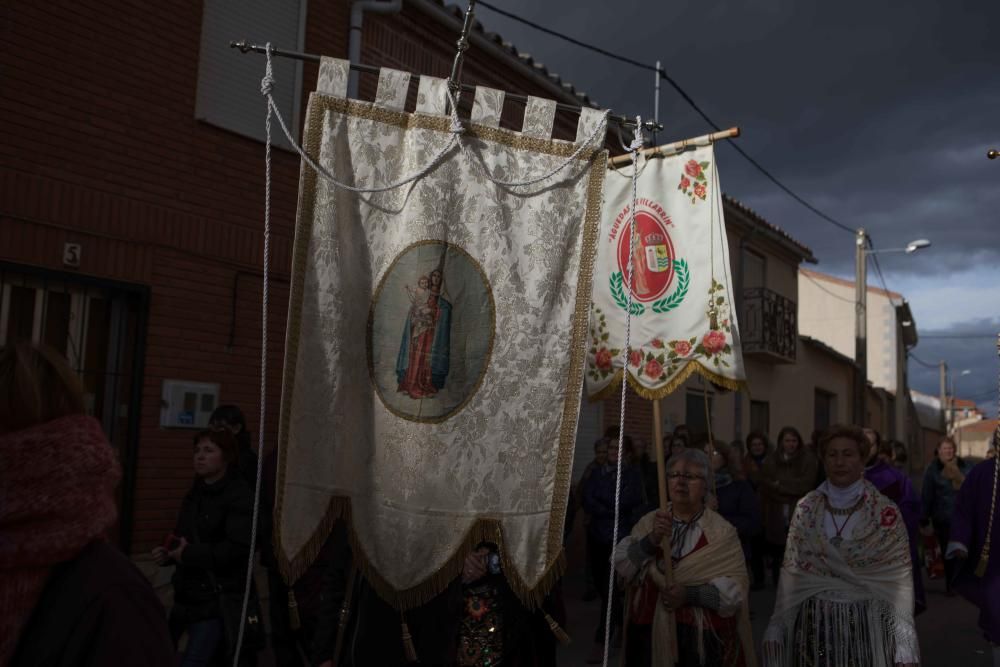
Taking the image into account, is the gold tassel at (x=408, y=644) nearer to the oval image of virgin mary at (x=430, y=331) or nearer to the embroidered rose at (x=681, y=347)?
the oval image of virgin mary at (x=430, y=331)

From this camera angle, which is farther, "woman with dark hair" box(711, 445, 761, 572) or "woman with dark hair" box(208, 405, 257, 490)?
"woman with dark hair" box(711, 445, 761, 572)

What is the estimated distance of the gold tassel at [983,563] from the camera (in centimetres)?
449

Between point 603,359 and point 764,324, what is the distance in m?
14.3

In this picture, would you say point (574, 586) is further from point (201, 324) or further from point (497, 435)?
point (497, 435)

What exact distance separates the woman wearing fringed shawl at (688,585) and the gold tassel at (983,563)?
4.67 feet

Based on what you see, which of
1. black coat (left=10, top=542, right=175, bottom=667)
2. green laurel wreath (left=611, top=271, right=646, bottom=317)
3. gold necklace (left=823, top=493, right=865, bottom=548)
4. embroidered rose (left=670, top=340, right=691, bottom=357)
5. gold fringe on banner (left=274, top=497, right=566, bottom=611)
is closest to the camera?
black coat (left=10, top=542, right=175, bottom=667)

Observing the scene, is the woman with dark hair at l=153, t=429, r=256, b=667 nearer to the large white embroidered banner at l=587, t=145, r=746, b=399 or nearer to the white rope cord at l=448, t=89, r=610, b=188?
the large white embroidered banner at l=587, t=145, r=746, b=399

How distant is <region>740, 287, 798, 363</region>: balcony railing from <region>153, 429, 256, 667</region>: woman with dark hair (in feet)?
48.5

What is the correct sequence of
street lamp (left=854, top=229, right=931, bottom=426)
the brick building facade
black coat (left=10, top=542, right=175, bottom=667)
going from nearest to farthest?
black coat (left=10, top=542, right=175, bottom=667) → the brick building facade → street lamp (left=854, top=229, right=931, bottom=426)

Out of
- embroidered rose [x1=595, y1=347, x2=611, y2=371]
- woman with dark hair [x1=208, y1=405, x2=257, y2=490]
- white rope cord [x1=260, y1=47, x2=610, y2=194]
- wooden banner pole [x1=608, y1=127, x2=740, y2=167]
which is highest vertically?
wooden banner pole [x1=608, y1=127, x2=740, y2=167]

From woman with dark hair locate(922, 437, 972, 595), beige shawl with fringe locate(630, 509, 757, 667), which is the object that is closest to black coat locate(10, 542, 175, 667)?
beige shawl with fringe locate(630, 509, 757, 667)

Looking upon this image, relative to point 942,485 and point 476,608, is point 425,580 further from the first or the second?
point 942,485

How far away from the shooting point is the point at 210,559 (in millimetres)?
4172

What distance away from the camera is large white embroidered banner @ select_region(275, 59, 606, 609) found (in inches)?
121
